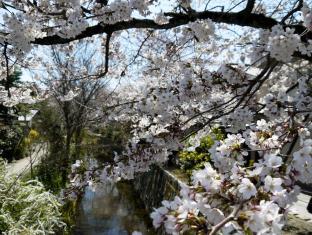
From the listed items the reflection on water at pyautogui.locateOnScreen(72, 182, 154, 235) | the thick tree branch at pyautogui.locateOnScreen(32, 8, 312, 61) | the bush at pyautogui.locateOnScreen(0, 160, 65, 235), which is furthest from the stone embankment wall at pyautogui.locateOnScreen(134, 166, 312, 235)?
the thick tree branch at pyautogui.locateOnScreen(32, 8, 312, 61)

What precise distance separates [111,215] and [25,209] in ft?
23.0

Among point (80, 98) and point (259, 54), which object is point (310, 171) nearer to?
point (259, 54)

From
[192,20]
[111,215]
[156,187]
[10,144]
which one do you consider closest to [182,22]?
[192,20]

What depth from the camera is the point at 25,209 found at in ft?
19.9

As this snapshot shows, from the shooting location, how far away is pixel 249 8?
157 inches

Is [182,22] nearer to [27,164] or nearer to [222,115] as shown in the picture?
[222,115]

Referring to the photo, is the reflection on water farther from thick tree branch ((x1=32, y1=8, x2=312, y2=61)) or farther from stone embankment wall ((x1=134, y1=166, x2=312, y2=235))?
thick tree branch ((x1=32, y1=8, x2=312, y2=61))

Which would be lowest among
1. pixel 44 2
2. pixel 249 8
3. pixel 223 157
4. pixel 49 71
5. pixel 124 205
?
pixel 124 205

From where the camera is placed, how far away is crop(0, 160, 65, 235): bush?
18.5 ft

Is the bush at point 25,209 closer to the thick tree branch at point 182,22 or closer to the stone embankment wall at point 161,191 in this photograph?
the thick tree branch at point 182,22

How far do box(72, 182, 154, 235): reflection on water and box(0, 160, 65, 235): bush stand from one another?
3343mm

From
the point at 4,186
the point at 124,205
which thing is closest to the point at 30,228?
the point at 4,186

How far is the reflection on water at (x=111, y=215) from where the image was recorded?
11242 millimetres

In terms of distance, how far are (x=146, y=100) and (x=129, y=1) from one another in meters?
0.94
